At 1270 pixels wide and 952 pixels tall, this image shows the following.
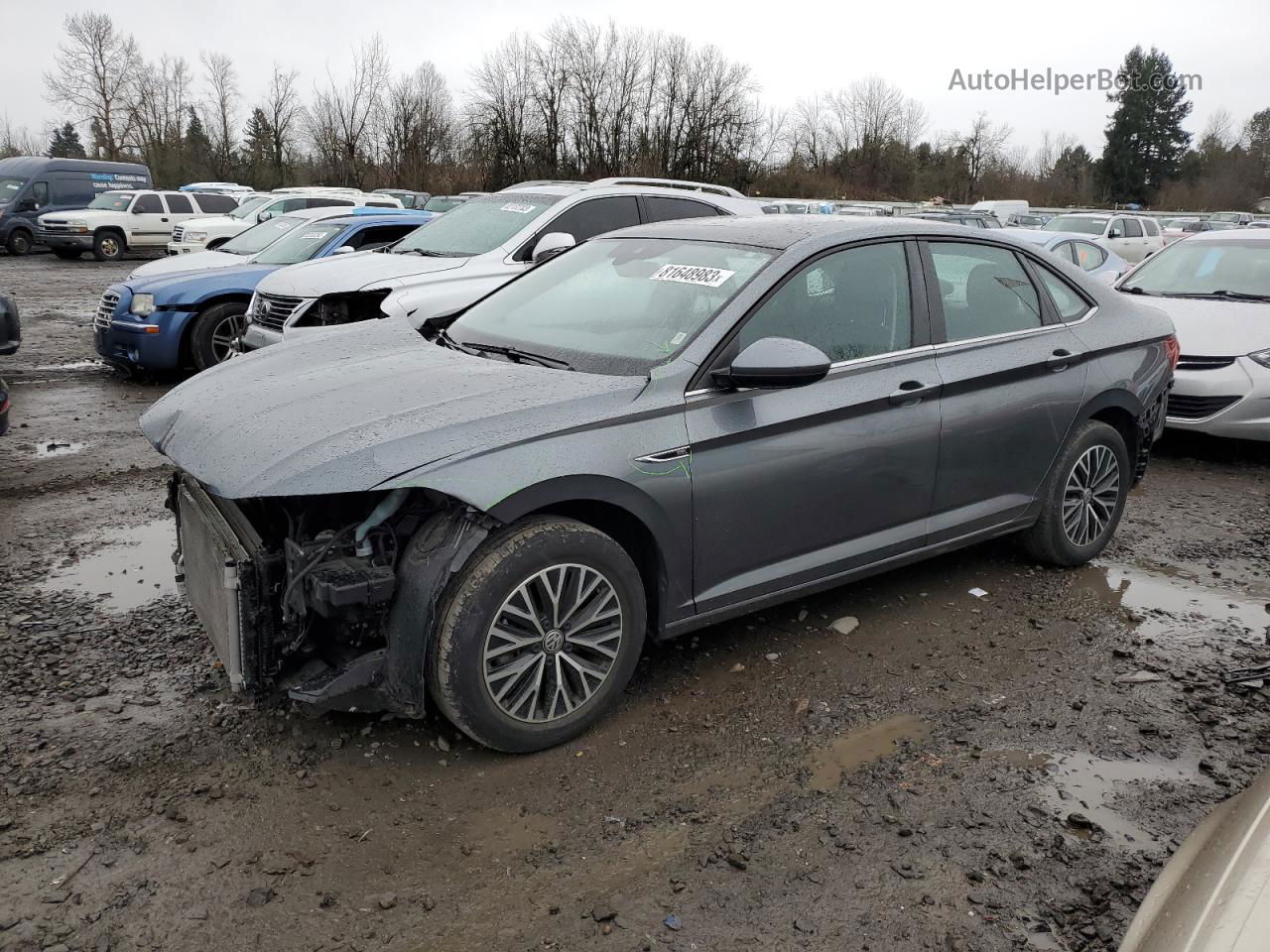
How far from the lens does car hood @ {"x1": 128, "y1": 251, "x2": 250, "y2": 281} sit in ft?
34.2

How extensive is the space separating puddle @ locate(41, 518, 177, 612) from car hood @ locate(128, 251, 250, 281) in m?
5.59

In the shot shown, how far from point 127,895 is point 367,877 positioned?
2.02 feet

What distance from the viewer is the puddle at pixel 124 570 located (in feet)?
15.5

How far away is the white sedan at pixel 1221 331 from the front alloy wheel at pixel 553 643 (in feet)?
18.9

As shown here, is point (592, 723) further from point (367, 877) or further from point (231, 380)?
point (231, 380)

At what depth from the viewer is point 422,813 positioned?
314 centimetres

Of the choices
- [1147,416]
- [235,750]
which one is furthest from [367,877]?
[1147,416]

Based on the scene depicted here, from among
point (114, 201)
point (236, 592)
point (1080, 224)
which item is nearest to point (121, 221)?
point (114, 201)

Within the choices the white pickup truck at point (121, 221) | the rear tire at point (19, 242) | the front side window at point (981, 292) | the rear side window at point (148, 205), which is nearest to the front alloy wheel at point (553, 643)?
the front side window at point (981, 292)

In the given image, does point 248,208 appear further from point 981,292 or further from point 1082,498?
point 1082,498

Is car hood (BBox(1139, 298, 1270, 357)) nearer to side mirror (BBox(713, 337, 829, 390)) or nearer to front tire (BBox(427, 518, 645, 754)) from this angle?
side mirror (BBox(713, 337, 829, 390))

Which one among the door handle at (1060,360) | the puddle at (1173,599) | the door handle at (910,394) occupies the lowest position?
the puddle at (1173,599)

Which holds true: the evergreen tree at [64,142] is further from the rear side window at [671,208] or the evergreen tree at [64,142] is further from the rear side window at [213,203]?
the rear side window at [671,208]

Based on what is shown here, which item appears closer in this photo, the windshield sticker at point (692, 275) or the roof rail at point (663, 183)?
the windshield sticker at point (692, 275)
